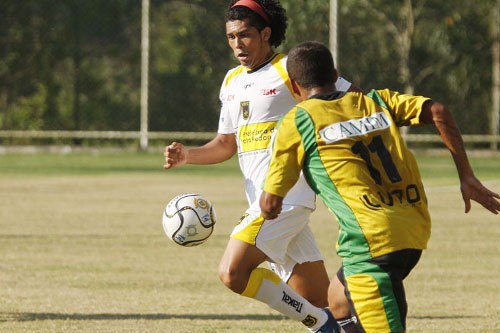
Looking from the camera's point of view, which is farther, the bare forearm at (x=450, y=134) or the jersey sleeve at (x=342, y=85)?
the jersey sleeve at (x=342, y=85)

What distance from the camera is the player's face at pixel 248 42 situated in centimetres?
682

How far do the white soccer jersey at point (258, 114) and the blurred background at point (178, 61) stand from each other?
821 inches

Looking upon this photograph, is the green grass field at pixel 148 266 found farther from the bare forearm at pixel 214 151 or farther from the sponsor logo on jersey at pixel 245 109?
the sponsor logo on jersey at pixel 245 109

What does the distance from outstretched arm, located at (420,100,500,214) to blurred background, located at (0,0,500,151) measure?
22432mm

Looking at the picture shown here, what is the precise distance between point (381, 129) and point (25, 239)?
325 inches

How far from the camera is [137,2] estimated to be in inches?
1184

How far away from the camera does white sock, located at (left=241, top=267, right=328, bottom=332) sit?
639cm

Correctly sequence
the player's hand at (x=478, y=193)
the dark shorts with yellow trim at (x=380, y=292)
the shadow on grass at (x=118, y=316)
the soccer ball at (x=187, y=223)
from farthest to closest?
the shadow on grass at (x=118, y=316) < the soccer ball at (x=187, y=223) < the player's hand at (x=478, y=193) < the dark shorts with yellow trim at (x=380, y=292)

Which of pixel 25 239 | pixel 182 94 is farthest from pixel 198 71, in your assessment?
pixel 25 239

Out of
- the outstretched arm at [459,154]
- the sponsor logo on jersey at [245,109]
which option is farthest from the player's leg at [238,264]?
the outstretched arm at [459,154]

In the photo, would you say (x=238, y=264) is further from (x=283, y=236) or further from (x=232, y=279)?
(x=283, y=236)

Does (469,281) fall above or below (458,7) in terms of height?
below

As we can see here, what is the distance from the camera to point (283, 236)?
21.3ft

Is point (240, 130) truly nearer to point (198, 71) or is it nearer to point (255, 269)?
point (255, 269)
